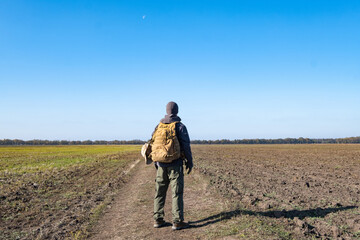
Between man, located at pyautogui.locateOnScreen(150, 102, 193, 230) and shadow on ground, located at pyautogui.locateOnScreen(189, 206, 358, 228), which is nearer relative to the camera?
man, located at pyautogui.locateOnScreen(150, 102, 193, 230)

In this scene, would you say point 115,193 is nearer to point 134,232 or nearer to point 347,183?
point 134,232

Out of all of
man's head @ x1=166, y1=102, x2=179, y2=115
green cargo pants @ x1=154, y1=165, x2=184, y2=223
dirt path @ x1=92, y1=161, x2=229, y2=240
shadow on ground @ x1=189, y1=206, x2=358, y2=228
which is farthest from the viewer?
shadow on ground @ x1=189, y1=206, x2=358, y2=228

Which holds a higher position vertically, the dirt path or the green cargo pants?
the green cargo pants

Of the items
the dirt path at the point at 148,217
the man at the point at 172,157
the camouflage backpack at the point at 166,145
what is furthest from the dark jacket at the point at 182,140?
the dirt path at the point at 148,217

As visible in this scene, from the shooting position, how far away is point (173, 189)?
5.52 metres

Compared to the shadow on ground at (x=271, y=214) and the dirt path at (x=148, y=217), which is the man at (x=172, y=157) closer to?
the dirt path at (x=148, y=217)

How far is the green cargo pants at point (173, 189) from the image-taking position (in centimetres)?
546

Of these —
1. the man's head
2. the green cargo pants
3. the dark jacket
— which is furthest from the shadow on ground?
the man's head

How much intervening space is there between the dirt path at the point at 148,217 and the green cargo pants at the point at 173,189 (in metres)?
0.34

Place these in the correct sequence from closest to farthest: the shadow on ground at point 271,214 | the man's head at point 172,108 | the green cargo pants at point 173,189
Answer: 1. the green cargo pants at point 173,189
2. the man's head at point 172,108
3. the shadow on ground at point 271,214

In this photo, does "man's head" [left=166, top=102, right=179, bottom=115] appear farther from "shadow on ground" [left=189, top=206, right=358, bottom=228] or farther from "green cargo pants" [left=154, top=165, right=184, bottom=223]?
"shadow on ground" [left=189, top=206, right=358, bottom=228]

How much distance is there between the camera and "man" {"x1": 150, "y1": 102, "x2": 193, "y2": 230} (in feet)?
18.0

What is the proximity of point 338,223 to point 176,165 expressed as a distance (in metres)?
3.79

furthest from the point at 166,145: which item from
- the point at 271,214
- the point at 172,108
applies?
the point at 271,214
